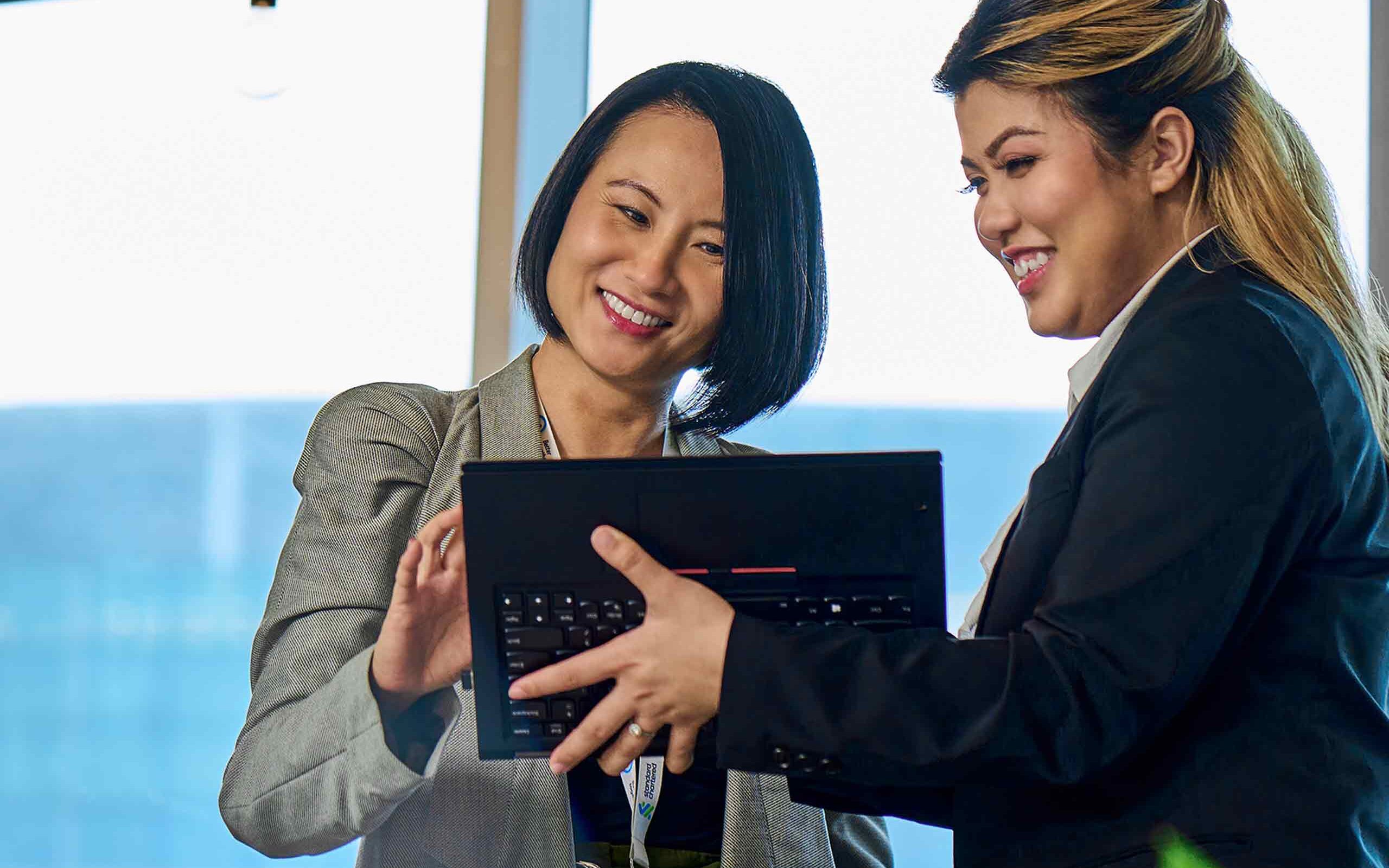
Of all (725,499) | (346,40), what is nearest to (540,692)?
(725,499)

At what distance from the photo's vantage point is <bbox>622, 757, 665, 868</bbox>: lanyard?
1.25m

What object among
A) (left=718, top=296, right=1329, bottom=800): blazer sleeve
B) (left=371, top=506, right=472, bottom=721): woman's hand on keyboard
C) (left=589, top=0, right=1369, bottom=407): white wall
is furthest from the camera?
(left=589, top=0, right=1369, bottom=407): white wall

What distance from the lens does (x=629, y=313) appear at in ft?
4.72

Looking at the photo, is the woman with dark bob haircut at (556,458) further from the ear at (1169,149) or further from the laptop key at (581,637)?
the ear at (1169,149)

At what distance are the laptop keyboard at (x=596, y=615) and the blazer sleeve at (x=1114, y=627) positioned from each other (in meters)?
0.05

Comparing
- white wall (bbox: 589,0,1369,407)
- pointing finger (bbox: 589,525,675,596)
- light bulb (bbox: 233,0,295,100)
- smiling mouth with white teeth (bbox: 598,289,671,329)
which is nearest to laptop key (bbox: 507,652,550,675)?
pointing finger (bbox: 589,525,675,596)

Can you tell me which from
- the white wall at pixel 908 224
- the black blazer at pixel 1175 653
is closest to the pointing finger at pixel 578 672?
the black blazer at pixel 1175 653

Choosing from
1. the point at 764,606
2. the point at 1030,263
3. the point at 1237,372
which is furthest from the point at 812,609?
the point at 1030,263

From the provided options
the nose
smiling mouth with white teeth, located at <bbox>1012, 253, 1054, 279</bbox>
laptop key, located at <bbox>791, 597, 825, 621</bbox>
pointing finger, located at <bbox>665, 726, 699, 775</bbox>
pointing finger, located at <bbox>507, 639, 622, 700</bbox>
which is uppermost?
the nose

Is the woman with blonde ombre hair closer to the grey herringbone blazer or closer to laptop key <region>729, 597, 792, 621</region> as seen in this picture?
laptop key <region>729, 597, 792, 621</region>

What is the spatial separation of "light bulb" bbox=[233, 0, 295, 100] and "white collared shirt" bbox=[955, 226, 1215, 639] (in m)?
1.65

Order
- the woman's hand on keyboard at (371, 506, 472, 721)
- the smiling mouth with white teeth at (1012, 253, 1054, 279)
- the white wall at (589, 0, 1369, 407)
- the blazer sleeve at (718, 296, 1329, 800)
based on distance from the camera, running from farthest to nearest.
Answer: the white wall at (589, 0, 1369, 407), the smiling mouth with white teeth at (1012, 253, 1054, 279), the woman's hand on keyboard at (371, 506, 472, 721), the blazer sleeve at (718, 296, 1329, 800)

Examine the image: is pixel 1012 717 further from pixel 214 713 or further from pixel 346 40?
pixel 214 713

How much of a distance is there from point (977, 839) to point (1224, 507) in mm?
334
